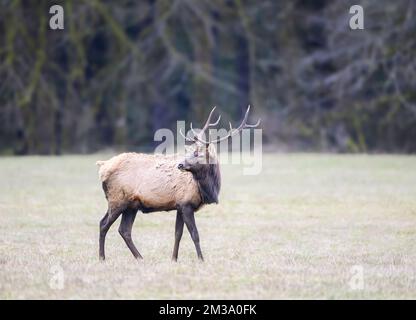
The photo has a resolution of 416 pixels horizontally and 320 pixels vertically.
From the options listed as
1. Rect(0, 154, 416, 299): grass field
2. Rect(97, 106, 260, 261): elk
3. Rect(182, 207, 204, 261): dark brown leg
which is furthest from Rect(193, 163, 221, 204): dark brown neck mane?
Rect(0, 154, 416, 299): grass field

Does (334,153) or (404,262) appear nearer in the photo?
(404,262)

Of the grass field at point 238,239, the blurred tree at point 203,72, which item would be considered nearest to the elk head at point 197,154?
the grass field at point 238,239

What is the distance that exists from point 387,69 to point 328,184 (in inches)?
390

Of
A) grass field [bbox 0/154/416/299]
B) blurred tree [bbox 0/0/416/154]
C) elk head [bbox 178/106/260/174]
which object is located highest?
blurred tree [bbox 0/0/416/154]

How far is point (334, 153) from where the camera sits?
99.8ft

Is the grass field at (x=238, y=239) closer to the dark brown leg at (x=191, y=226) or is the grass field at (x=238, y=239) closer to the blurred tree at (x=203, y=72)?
the dark brown leg at (x=191, y=226)

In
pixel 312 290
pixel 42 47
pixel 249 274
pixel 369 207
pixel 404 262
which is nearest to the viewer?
pixel 312 290

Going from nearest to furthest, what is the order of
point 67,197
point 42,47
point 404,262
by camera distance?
point 404,262, point 67,197, point 42,47

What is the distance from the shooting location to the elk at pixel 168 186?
1101 cm

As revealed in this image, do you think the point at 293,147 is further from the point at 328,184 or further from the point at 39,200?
the point at 39,200

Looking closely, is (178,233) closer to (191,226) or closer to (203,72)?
(191,226)

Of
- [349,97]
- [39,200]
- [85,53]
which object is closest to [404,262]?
[39,200]

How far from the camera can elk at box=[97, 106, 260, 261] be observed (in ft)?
36.1

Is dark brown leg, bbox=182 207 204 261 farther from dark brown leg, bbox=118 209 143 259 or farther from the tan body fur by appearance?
dark brown leg, bbox=118 209 143 259
